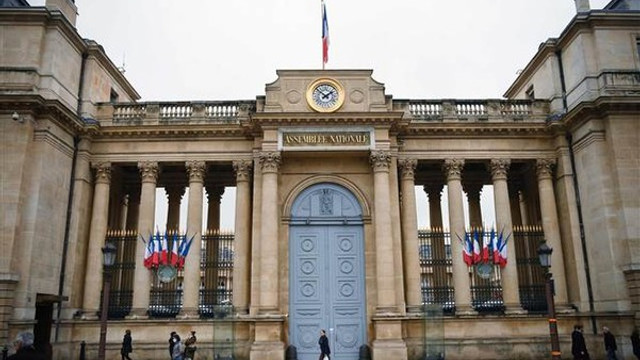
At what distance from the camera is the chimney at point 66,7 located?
2173cm

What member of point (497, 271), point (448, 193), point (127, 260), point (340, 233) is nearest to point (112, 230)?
point (127, 260)

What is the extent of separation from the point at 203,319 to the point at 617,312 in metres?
15.3

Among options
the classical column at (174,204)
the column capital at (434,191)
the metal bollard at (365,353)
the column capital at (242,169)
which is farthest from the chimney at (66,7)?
the column capital at (434,191)

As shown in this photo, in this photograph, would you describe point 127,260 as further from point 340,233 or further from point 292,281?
Result: point 340,233

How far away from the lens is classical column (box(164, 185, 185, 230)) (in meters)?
26.6

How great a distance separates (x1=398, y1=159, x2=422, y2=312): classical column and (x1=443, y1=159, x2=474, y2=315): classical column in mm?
1527

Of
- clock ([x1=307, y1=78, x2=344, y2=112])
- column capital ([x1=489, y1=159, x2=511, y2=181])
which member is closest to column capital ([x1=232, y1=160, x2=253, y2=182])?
clock ([x1=307, y1=78, x2=344, y2=112])

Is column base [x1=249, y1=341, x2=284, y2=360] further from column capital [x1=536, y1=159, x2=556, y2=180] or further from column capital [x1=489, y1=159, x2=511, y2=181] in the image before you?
column capital [x1=536, y1=159, x2=556, y2=180]

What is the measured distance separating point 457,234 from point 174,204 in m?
13.6

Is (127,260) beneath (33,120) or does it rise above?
beneath

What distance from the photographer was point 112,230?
25109mm

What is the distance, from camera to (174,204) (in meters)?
27.0

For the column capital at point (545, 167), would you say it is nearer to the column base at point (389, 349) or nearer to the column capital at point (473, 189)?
the column capital at point (473, 189)

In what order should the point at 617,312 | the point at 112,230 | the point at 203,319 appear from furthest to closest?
the point at 112,230 < the point at 203,319 < the point at 617,312
